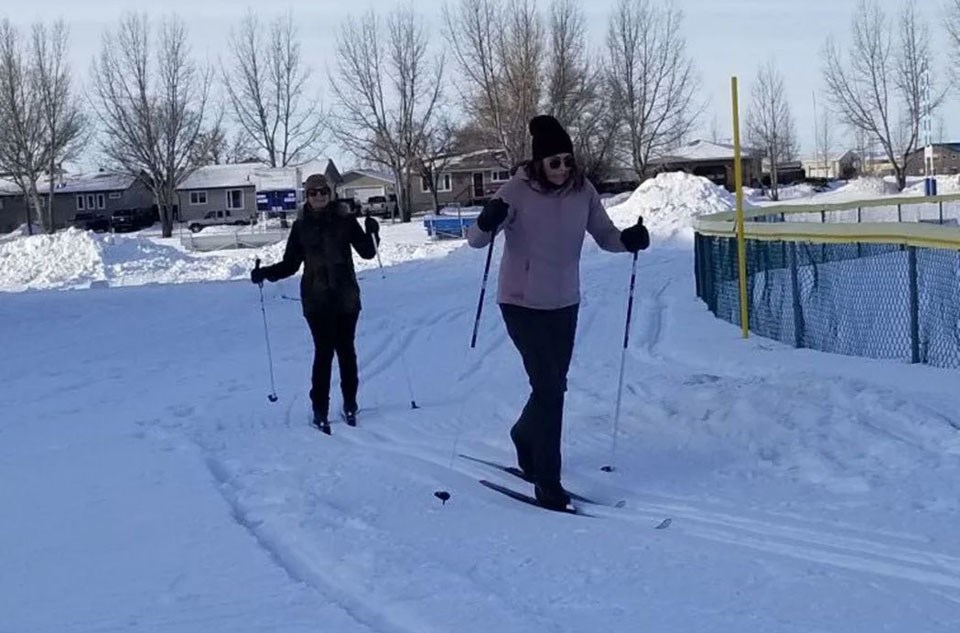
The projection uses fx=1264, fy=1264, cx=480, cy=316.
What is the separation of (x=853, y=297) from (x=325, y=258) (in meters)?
4.63

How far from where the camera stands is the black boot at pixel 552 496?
612 centimetres

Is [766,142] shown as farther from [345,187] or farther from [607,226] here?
[607,226]

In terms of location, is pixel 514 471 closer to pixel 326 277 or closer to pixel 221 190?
pixel 326 277

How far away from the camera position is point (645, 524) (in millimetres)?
5684

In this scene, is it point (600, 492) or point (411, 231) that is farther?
point (411, 231)

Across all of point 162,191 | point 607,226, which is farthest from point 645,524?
point 162,191

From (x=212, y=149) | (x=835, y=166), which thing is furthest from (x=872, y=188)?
(x=835, y=166)

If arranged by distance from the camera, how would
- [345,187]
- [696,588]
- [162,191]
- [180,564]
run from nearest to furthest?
[696,588] < [180,564] < [162,191] < [345,187]

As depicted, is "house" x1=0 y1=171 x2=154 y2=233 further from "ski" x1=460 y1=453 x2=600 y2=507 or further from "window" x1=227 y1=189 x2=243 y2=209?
"ski" x1=460 y1=453 x2=600 y2=507

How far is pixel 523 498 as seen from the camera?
6328mm

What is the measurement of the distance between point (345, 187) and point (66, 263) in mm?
62018

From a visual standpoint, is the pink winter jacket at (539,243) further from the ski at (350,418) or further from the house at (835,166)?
the house at (835,166)

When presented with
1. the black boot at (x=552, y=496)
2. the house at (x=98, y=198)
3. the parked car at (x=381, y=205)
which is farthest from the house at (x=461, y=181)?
the black boot at (x=552, y=496)

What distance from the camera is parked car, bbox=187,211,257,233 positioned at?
Answer: 7471 cm
